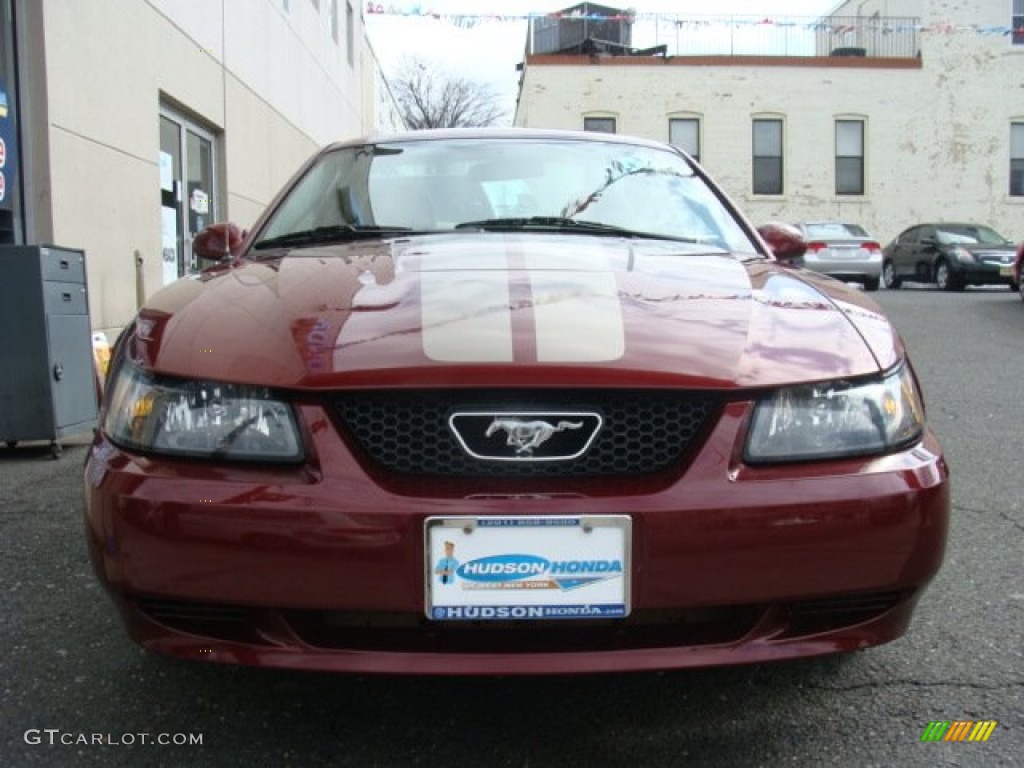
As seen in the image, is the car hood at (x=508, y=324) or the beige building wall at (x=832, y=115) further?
the beige building wall at (x=832, y=115)

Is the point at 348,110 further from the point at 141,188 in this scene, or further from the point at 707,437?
the point at 707,437

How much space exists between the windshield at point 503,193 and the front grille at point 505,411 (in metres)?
1.13

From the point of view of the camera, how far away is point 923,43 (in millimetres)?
23469

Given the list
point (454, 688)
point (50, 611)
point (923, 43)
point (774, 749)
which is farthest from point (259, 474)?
point (923, 43)

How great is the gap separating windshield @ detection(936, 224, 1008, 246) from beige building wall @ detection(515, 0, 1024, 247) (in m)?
5.85

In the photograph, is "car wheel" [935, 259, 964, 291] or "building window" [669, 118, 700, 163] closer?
"car wheel" [935, 259, 964, 291]

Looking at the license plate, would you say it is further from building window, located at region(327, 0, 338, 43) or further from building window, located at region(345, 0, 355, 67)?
building window, located at region(345, 0, 355, 67)

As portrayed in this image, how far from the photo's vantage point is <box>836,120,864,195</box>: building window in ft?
78.4

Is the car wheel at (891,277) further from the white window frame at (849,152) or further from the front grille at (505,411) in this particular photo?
the front grille at (505,411)

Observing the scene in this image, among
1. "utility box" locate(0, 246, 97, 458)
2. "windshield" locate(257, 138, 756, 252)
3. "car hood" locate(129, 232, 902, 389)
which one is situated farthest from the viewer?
"utility box" locate(0, 246, 97, 458)

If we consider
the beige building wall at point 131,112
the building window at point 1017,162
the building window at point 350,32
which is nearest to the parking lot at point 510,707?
the beige building wall at point 131,112

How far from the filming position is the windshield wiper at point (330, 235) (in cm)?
275

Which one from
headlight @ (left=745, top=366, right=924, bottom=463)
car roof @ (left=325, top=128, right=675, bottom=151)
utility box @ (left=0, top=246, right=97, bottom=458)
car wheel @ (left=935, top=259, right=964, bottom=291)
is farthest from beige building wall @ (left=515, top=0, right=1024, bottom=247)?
headlight @ (left=745, top=366, right=924, bottom=463)

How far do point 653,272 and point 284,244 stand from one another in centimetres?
116
